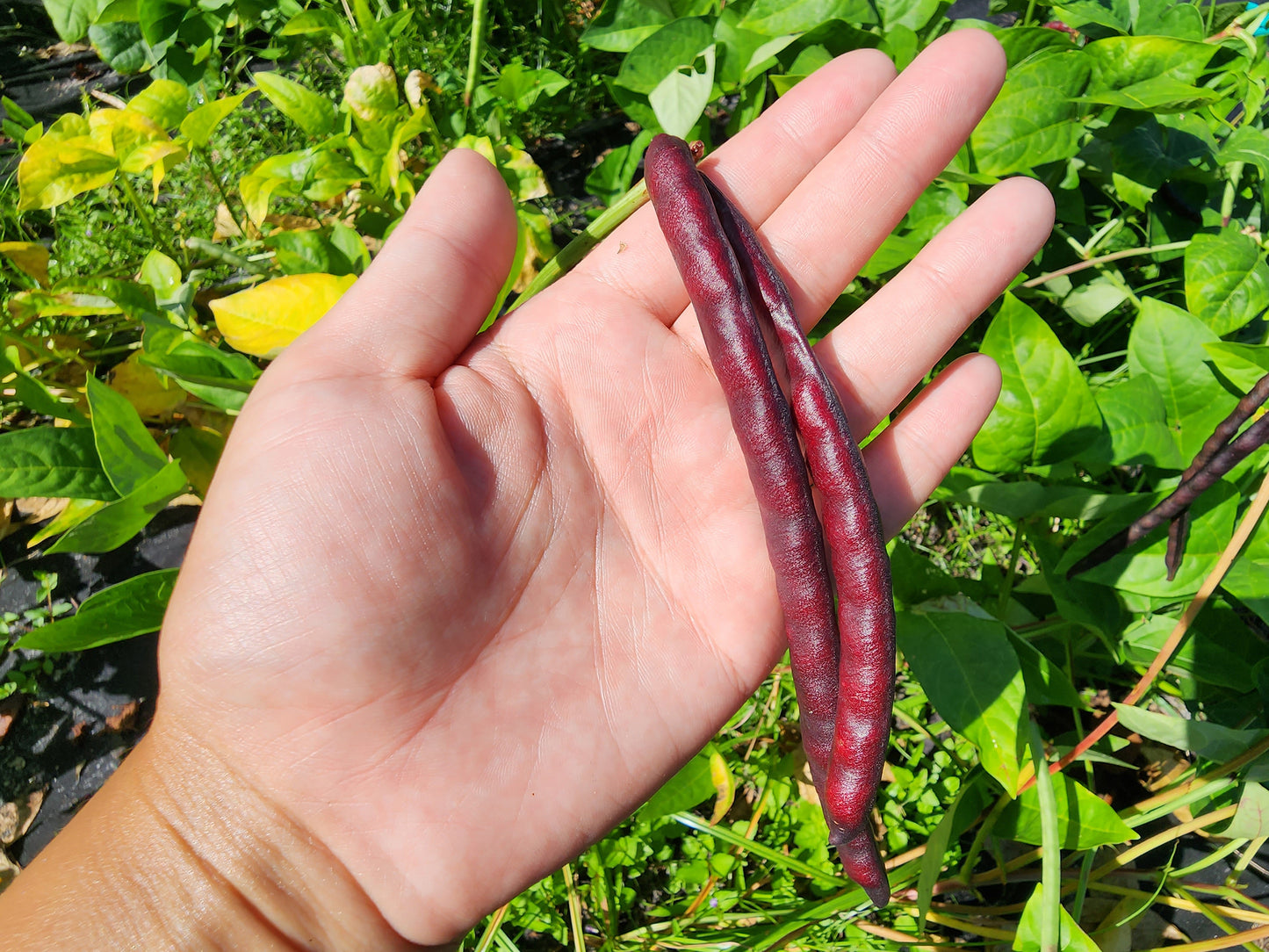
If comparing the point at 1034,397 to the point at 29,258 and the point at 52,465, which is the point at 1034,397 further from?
the point at 29,258

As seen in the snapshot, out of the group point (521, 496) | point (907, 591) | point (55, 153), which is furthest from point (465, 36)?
point (907, 591)

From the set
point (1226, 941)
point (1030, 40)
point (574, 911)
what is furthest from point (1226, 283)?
point (574, 911)

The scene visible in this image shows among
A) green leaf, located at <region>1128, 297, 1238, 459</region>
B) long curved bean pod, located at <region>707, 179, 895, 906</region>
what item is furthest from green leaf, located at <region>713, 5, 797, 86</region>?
green leaf, located at <region>1128, 297, 1238, 459</region>

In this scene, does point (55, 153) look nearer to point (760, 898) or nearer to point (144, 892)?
point (144, 892)

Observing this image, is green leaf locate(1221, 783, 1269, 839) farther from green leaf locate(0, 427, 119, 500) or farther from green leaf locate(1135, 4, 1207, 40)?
green leaf locate(0, 427, 119, 500)

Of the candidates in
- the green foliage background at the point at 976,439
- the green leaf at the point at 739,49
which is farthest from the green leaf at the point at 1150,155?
the green leaf at the point at 739,49

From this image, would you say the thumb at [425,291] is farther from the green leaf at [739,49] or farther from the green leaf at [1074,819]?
the green leaf at [1074,819]
